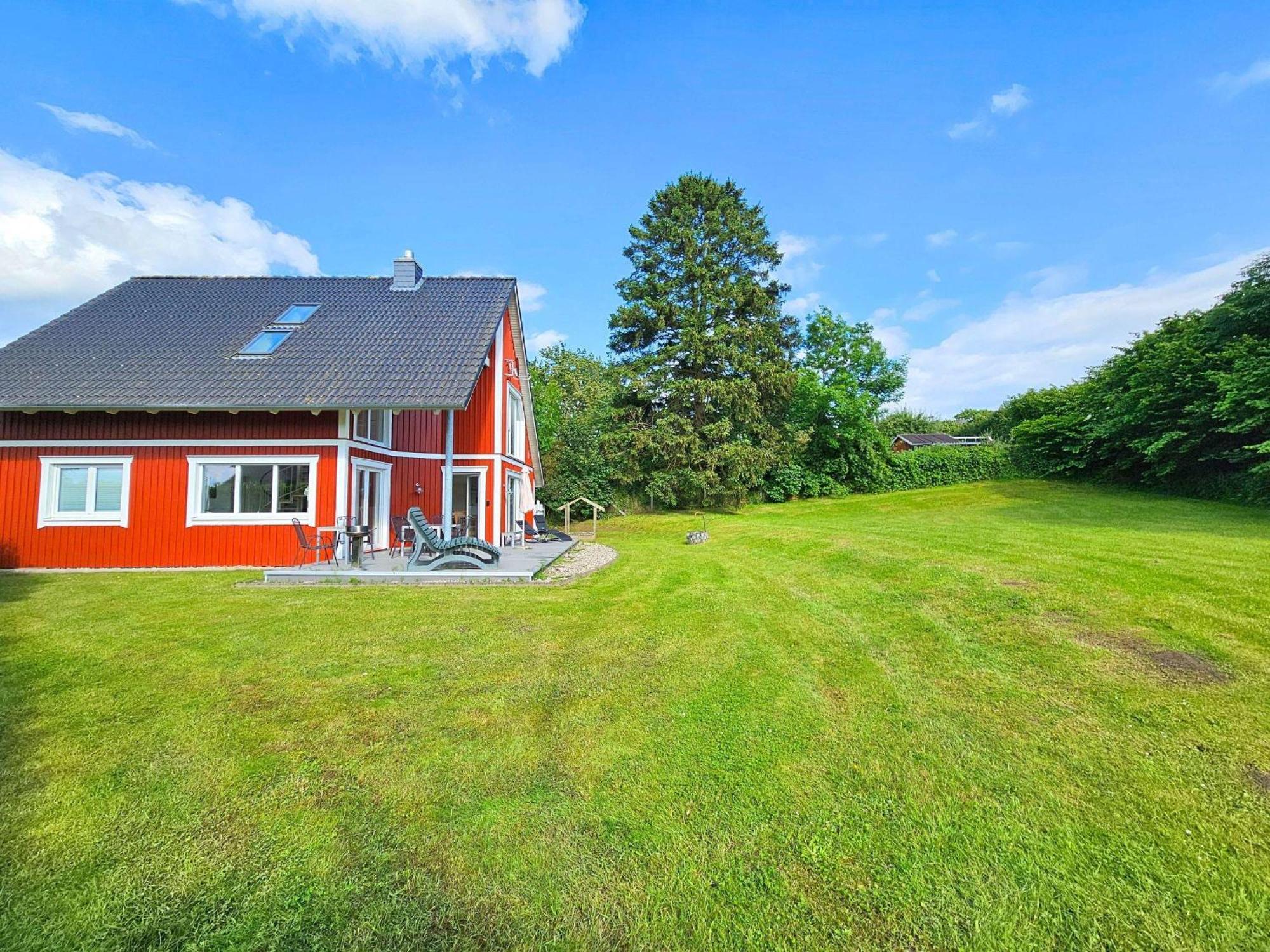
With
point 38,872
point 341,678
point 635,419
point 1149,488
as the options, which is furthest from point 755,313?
point 38,872

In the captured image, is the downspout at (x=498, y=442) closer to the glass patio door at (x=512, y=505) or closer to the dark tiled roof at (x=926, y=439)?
the glass patio door at (x=512, y=505)

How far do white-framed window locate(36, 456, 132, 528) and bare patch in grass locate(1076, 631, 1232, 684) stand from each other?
15036mm

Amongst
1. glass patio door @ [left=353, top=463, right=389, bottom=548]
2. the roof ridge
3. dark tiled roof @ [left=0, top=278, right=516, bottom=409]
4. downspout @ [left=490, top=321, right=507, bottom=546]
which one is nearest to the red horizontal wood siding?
dark tiled roof @ [left=0, top=278, right=516, bottom=409]

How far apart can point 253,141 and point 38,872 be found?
60.1 feet

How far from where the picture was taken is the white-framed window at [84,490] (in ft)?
36.0

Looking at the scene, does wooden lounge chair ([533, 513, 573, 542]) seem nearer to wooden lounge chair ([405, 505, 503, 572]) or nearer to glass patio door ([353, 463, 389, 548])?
glass patio door ([353, 463, 389, 548])

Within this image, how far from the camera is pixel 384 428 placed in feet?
44.5

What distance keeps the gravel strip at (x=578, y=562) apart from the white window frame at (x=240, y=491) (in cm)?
486

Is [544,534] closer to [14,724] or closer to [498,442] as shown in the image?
[498,442]

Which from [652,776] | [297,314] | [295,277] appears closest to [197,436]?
[297,314]

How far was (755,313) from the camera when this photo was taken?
88.1 ft

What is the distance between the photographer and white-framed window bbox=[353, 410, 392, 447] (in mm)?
11867

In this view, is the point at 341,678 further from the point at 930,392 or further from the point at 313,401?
the point at 930,392

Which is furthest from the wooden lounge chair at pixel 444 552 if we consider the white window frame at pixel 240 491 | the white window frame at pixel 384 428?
the white window frame at pixel 240 491
